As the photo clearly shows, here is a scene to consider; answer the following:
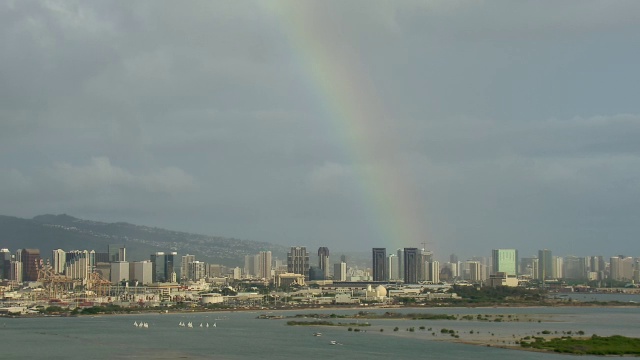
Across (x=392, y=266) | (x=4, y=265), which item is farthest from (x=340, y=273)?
(x=4, y=265)

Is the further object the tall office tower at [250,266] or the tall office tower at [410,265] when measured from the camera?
the tall office tower at [250,266]

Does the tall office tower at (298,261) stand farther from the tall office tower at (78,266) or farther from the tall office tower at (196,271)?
the tall office tower at (78,266)

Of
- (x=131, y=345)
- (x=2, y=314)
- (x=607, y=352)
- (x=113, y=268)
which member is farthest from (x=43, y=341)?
(x=113, y=268)

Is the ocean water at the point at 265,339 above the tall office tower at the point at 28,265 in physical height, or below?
below

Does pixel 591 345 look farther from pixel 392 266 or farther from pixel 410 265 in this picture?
pixel 392 266

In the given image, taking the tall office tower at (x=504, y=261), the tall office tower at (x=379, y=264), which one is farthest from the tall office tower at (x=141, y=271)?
the tall office tower at (x=504, y=261)

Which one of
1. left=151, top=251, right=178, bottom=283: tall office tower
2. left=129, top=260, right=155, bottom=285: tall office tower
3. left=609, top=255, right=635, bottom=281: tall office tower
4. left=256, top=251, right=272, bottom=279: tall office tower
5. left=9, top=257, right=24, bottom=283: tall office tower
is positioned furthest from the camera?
left=609, top=255, right=635, bottom=281: tall office tower

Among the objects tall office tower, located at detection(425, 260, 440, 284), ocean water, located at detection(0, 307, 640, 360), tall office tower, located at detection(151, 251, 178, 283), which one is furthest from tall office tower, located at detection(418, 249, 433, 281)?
ocean water, located at detection(0, 307, 640, 360)

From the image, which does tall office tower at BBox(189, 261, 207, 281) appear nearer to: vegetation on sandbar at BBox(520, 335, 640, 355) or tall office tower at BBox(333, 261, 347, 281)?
tall office tower at BBox(333, 261, 347, 281)
